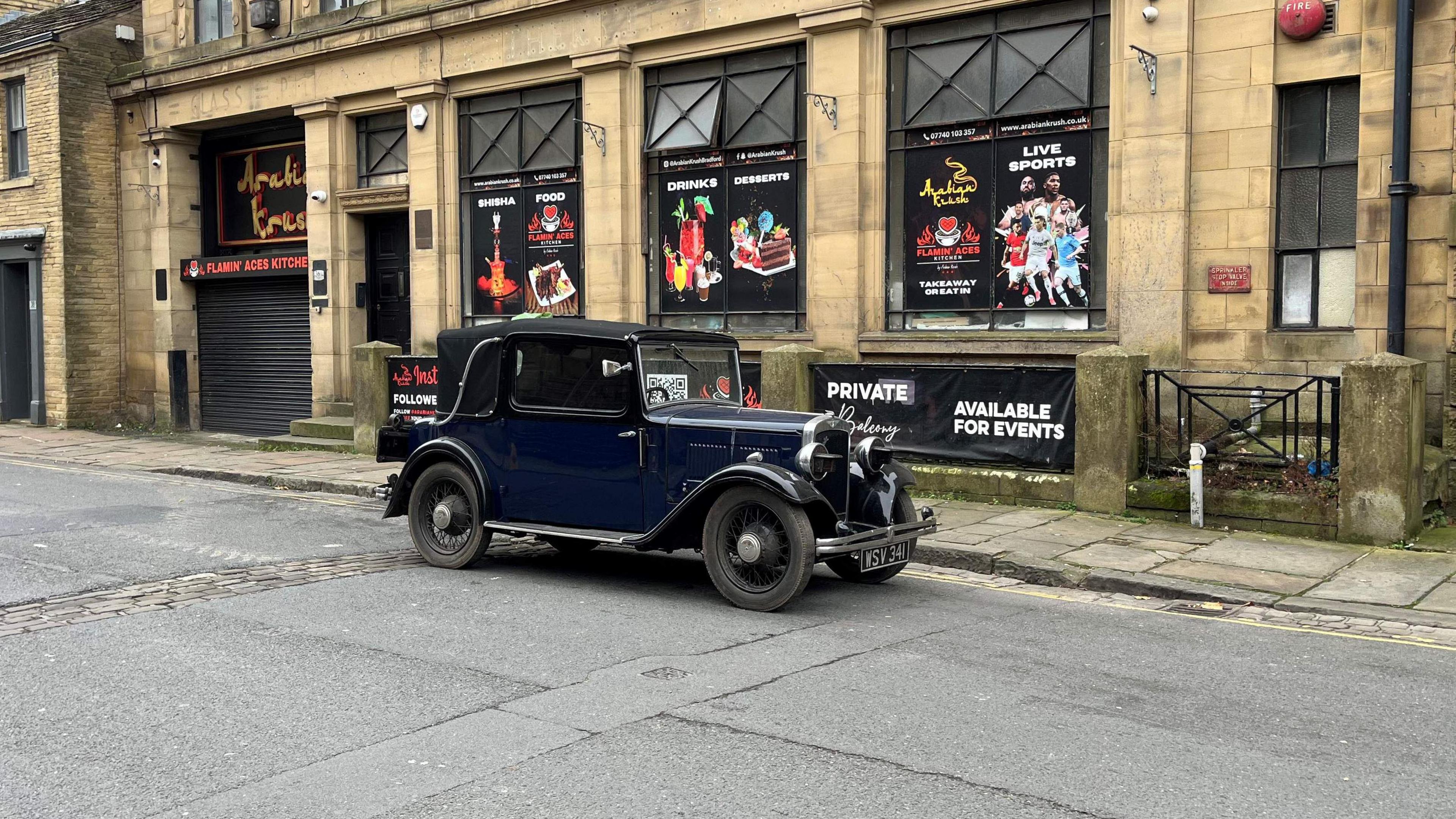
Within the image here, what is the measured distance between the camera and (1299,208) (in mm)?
12445

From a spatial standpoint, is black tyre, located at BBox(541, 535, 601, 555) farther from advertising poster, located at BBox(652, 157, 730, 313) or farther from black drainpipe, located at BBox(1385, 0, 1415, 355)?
black drainpipe, located at BBox(1385, 0, 1415, 355)

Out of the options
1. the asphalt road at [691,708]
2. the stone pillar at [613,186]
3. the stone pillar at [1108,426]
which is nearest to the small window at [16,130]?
the stone pillar at [613,186]

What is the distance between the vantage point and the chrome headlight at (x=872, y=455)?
845cm

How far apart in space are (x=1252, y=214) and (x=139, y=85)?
19.8 metres

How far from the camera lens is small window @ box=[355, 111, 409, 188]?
20250 mm

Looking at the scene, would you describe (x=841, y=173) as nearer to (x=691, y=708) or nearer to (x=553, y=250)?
(x=553, y=250)

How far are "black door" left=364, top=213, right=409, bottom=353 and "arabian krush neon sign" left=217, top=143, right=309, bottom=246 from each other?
1.37 m

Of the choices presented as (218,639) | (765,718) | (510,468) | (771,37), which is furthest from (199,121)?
(765,718)

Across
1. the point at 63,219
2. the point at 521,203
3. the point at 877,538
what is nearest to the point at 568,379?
the point at 877,538

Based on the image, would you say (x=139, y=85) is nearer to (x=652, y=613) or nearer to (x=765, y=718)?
(x=652, y=613)

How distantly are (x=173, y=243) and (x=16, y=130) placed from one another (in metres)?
4.25

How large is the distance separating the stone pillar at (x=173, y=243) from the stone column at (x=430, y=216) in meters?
6.10

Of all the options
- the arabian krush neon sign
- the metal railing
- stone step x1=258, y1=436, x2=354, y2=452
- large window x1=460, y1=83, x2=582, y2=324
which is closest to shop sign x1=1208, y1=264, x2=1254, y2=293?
the metal railing

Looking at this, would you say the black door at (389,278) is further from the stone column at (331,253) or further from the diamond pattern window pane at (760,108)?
the diamond pattern window pane at (760,108)
